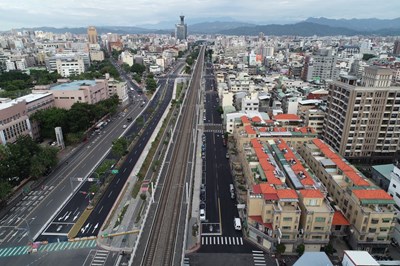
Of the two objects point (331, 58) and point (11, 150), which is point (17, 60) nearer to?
point (11, 150)

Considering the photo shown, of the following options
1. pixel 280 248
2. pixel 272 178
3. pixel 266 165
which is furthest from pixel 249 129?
pixel 280 248

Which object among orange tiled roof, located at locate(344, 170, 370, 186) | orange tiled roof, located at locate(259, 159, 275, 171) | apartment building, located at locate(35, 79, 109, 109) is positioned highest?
apartment building, located at locate(35, 79, 109, 109)

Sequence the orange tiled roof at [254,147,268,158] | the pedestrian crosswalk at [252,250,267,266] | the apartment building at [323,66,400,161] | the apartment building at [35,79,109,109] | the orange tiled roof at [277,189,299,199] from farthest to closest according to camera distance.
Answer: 1. the apartment building at [35,79,109,109]
2. the apartment building at [323,66,400,161]
3. the orange tiled roof at [254,147,268,158]
4. the orange tiled roof at [277,189,299,199]
5. the pedestrian crosswalk at [252,250,267,266]

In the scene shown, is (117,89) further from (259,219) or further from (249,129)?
(259,219)

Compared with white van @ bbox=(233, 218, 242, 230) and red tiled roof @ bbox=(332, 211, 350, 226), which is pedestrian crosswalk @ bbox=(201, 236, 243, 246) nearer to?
white van @ bbox=(233, 218, 242, 230)

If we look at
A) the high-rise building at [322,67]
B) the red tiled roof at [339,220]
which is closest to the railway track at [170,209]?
the red tiled roof at [339,220]

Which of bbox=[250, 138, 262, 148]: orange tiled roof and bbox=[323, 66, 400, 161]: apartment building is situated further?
bbox=[323, 66, 400, 161]: apartment building

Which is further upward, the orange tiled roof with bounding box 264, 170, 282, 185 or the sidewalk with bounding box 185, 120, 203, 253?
the orange tiled roof with bounding box 264, 170, 282, 185

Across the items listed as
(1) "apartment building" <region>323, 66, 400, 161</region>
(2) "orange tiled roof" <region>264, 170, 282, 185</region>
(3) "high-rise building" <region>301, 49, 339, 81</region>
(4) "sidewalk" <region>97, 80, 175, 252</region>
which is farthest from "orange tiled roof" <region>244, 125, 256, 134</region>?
(3) "high-rise building" <region>301, 49, 339, 81</region>
